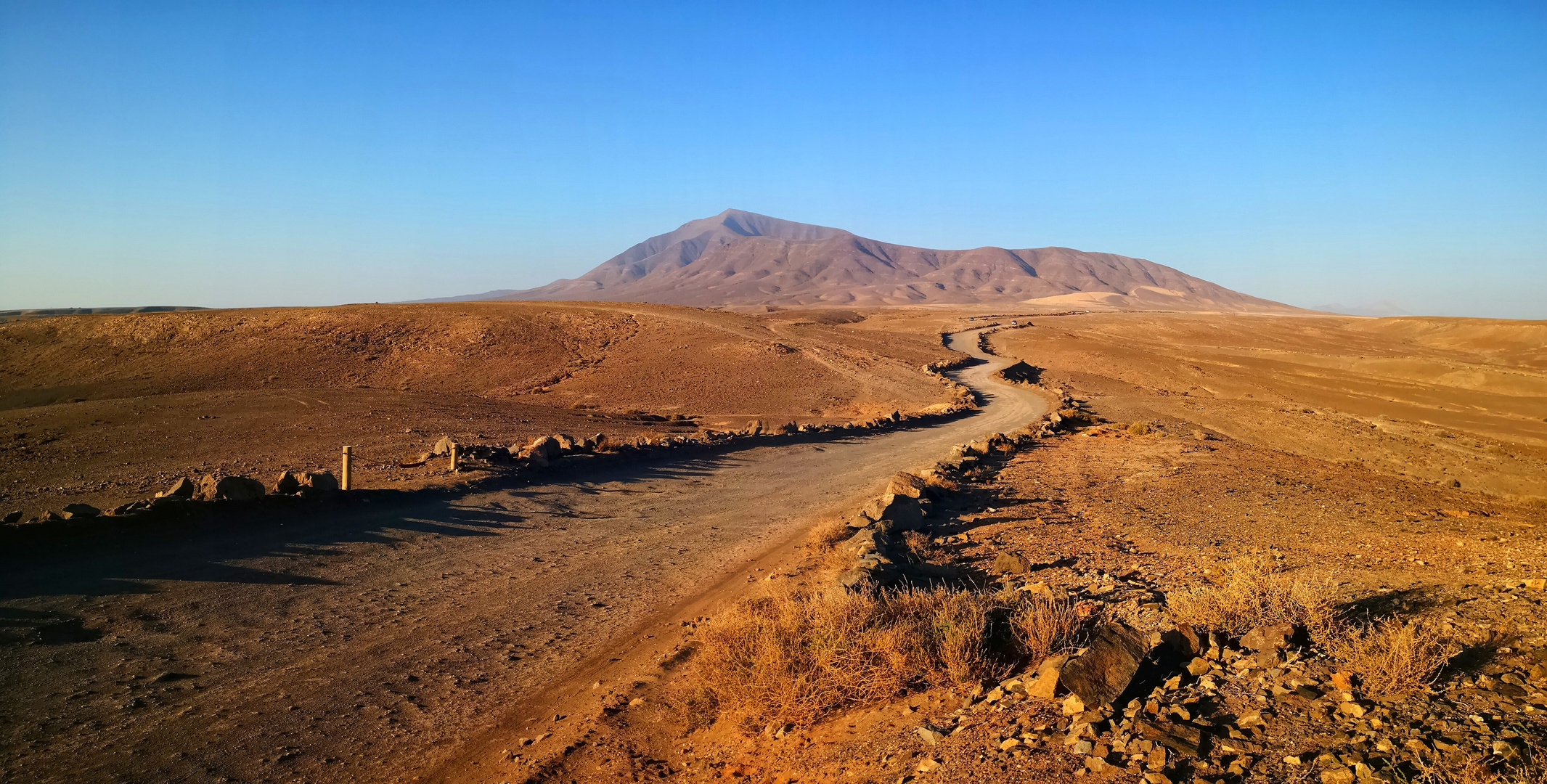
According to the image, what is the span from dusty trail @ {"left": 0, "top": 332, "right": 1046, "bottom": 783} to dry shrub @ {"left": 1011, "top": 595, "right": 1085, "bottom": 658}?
11.6 feet

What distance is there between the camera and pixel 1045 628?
6016 mm

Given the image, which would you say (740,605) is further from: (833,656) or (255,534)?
(255,534)

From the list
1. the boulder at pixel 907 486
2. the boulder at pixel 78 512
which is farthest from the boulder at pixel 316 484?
the boulder at pixel 907 486

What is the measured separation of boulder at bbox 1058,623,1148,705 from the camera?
16.6 feet

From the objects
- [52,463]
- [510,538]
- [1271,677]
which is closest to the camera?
[1271,677]

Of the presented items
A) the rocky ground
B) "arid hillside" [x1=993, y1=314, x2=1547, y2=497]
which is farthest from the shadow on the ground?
"arid hillside" [x1=993, y1=314, x2=1547, y2=497]

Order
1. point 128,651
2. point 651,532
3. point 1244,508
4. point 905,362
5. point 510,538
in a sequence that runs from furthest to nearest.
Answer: point 905,362 → point 1244,508 → point 651,532 → point 510,538 → point 128,651

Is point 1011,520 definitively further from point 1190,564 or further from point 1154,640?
point 1154,640

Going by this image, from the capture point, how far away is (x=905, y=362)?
1800 inches

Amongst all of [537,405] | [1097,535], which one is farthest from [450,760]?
[537,405]

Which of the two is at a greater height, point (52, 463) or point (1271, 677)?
point (1271, 677)

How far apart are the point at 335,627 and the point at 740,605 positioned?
13.0 feet

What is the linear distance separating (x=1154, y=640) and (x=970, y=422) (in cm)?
2193

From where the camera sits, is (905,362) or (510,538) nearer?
(510,538)
